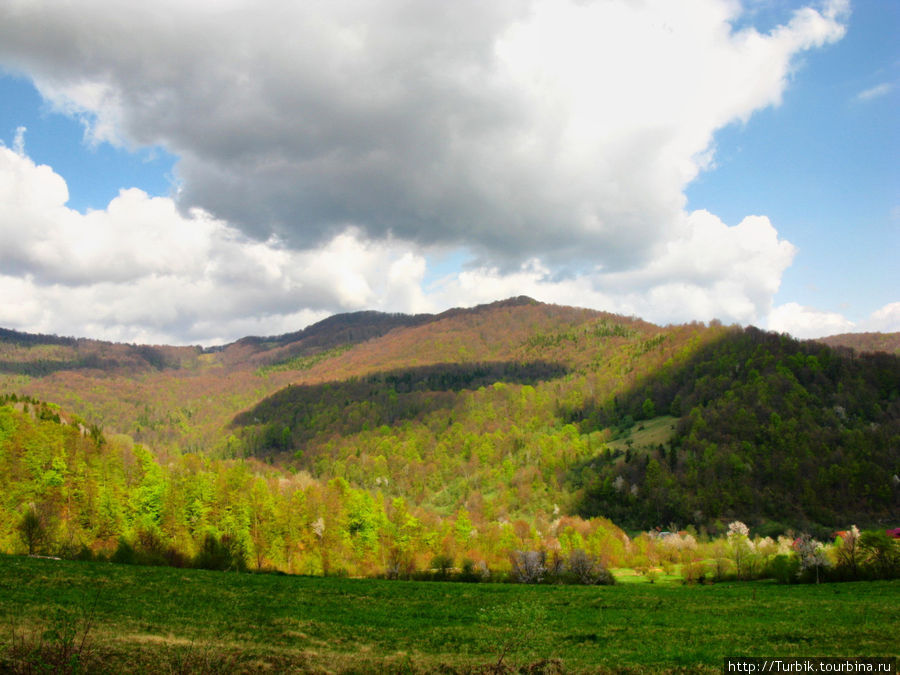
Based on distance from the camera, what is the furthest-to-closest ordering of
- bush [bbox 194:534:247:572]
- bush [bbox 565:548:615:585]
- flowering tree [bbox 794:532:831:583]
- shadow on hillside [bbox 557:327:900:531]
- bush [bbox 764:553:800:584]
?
1. shadow on hillside [bbox 557:327:900:531]
2. bush [bbox 565:548:615:585]
3. bush [bbox 764:553:800:584]
4. flowering tree [bbox 794:532:831:583]
5. bush [bbox 194:534:247:572]

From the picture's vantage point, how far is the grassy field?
17.1m

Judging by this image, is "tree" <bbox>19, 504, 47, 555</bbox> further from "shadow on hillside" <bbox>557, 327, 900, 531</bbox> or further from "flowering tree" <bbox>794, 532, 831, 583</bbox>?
"shadow on hillside" <bbox>557, 327, 900, 531</bbox>

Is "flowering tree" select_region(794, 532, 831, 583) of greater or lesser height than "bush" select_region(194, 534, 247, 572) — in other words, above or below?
below

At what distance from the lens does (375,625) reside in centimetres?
2853

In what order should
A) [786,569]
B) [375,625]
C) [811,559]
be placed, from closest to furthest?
1. [375,625]
2. [811,559]
3. [786,569]

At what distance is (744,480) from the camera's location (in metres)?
154

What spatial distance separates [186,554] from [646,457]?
153 metres

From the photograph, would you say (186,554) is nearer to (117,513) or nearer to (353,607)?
(117,513)

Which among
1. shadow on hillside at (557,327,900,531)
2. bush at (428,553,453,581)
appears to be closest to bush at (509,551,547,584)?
bush at (428,553,453,581)

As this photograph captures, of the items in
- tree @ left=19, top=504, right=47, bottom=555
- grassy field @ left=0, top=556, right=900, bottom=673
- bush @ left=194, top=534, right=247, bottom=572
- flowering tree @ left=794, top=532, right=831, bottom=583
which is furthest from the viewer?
flowering tree @ left=794, top=532, right=831, bottom=583

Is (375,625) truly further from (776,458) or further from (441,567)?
(776,458)

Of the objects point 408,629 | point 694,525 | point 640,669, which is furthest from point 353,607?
point 694,525

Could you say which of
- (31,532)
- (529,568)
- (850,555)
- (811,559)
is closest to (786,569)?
(811,559)

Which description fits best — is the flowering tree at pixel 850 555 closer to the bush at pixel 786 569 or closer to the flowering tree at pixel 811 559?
the flowering tree at pixel 811 559
